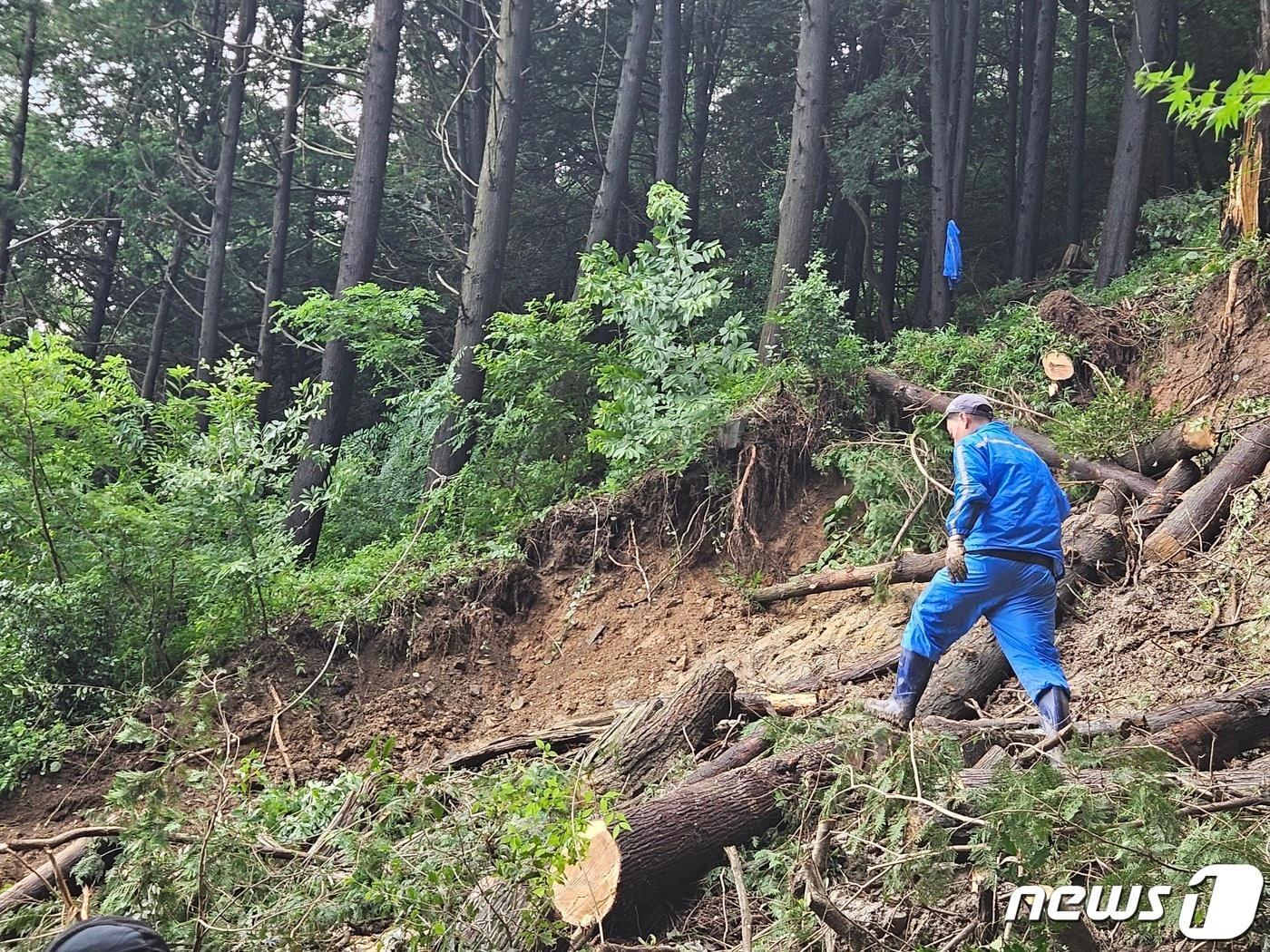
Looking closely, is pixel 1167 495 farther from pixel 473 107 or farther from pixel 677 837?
pixel 473 107

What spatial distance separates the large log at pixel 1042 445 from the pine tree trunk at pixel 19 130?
16.0 metres

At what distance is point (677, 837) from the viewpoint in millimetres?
4891

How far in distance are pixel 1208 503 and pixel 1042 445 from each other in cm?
194

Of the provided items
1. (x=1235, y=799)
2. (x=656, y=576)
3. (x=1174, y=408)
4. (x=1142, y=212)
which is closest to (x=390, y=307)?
(x=656, y=576)

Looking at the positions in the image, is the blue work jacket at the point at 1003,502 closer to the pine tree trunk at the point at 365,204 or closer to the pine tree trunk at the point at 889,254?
the pine tree trunk at the point at 365,204

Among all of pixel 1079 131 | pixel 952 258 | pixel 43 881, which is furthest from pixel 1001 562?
pixel 1079 131

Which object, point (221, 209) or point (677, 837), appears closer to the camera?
point (677, 837)

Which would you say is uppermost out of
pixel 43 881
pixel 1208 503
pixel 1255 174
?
pixel 1255 174

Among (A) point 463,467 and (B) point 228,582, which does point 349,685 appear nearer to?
(B) point 228,582

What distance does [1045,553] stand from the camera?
5828 millimetres

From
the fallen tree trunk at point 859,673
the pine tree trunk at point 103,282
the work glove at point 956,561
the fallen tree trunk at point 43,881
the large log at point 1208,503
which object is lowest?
the fallen tree trunk at point 43,881

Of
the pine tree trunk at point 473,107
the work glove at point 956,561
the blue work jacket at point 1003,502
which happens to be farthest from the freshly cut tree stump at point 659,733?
the pine tree trunk at point 473,107

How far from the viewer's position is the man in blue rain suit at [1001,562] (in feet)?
18.9

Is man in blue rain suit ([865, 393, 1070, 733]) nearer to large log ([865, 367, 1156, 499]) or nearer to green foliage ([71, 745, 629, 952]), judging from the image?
green foliage ([71, 745, 629, 952])
